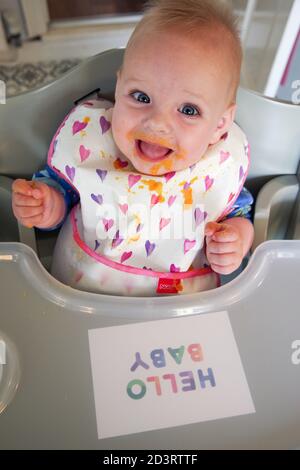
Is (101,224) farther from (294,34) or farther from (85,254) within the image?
(294,34)

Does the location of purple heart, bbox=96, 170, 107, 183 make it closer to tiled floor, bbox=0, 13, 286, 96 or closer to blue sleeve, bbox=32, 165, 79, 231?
blue sleeve, bbox=32, 165, 79, 231

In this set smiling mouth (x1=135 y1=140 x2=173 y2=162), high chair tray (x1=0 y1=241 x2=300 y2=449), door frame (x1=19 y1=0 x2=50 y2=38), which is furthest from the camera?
door frame (x1=19 y1=0 x2=50 y2=38)

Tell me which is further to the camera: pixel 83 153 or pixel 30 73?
pixel 30 73

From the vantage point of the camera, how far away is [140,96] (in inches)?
25.3

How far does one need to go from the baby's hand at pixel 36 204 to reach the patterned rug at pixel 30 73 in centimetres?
95

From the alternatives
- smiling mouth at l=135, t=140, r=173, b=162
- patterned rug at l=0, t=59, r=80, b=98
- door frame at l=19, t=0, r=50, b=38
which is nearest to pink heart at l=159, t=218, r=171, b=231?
smiling mouth at l=135, t=140, r=173, b=162

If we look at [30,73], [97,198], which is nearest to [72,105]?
[97,198]

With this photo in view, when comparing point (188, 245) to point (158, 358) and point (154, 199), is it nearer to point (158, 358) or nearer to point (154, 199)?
point (154, 199)

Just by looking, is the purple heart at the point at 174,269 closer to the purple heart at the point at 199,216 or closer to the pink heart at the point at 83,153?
the purple heart at the point at 199,216

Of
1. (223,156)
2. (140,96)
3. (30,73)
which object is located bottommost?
(30,73)

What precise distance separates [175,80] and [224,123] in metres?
0.13

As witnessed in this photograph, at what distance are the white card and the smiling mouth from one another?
8.6 inches

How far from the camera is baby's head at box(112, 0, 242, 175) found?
0.61 meters
